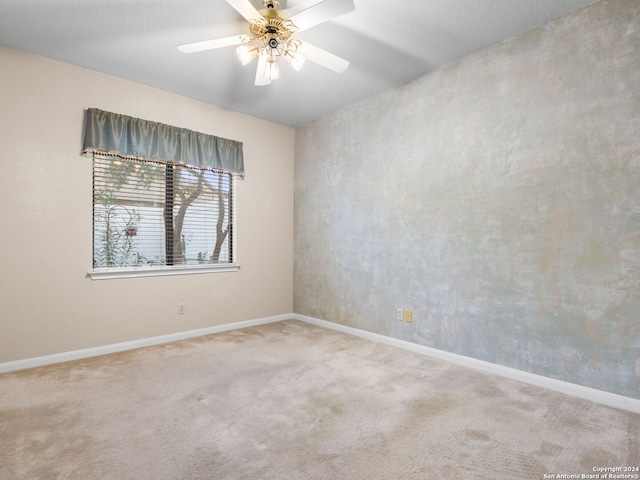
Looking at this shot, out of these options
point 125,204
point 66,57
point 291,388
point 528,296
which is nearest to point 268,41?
point 66,57

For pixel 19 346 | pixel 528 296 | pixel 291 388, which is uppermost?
pixel 528 296

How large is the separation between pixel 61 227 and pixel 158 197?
93 centimetres

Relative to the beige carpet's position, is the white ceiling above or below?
above

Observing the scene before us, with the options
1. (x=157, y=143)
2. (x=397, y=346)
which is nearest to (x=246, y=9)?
(x=157, y=143)

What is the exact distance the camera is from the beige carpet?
5.59 ft

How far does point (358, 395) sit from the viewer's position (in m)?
2.49

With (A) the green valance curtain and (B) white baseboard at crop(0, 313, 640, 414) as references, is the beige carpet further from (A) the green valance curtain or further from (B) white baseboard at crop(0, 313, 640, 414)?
(A) the green valance curtain

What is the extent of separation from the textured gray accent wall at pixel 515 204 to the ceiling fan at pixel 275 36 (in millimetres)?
1294

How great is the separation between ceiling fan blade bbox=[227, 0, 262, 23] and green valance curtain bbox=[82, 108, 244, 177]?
1956 mm

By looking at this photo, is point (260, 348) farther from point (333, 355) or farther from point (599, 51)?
point (599, 51)

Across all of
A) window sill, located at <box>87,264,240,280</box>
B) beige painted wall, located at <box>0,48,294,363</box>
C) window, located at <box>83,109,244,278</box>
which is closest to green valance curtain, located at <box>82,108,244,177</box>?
window, located at <box>83,109,244,278</box>

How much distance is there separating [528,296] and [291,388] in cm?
195

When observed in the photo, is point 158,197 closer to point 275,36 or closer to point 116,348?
point 116,348

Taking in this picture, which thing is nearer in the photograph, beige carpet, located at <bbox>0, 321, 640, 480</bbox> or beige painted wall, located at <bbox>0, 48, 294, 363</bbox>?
beige carpet, located at <bbox>0, 321, 640, 480</bbox>
